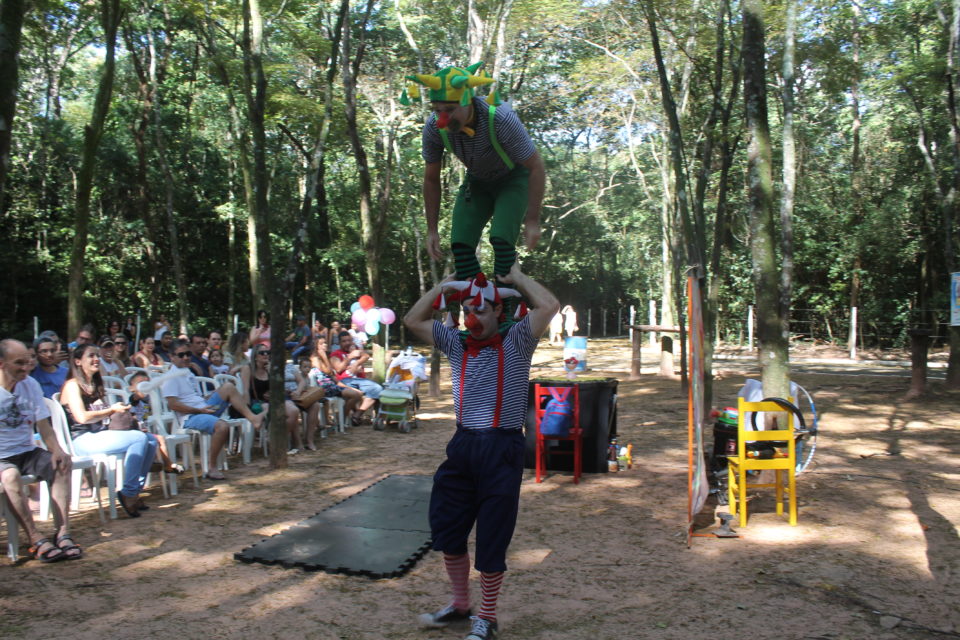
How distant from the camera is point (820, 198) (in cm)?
2134

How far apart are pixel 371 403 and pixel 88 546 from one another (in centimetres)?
526

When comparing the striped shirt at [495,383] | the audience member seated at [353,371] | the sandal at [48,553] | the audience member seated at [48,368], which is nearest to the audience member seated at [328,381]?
the audience member seated at [353,371]

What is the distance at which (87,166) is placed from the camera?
9.45 m

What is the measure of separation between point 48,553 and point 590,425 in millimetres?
4178

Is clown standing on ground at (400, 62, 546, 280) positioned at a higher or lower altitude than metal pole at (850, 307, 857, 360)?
higher

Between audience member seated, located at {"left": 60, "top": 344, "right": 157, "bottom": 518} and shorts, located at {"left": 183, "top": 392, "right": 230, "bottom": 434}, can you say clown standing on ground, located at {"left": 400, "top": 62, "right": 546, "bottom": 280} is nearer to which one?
audience member seated, located at {"left": 60, "top": 344, "right": 157, "bottom": 518}

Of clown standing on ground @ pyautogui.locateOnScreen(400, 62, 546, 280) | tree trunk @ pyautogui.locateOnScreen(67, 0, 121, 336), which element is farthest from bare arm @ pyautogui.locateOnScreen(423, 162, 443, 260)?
tree trunk @ pyautogui.locateOnScreen(67, 0, 121, 336)

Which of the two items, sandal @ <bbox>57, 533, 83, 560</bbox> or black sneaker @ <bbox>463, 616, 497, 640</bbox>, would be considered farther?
sandal @ <bbox>57, 533, 83, 560</bbox>

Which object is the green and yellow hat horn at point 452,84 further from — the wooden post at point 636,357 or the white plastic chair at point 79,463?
the wooden post at point 636,357

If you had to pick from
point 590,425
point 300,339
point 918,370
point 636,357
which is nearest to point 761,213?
point 590,425

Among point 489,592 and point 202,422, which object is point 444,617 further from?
point 202,422

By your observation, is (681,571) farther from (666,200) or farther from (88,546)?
(666,200)

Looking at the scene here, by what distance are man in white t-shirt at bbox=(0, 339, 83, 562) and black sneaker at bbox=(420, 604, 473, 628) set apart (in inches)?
89.4

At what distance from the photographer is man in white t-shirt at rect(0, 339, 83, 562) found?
4.15 meters
